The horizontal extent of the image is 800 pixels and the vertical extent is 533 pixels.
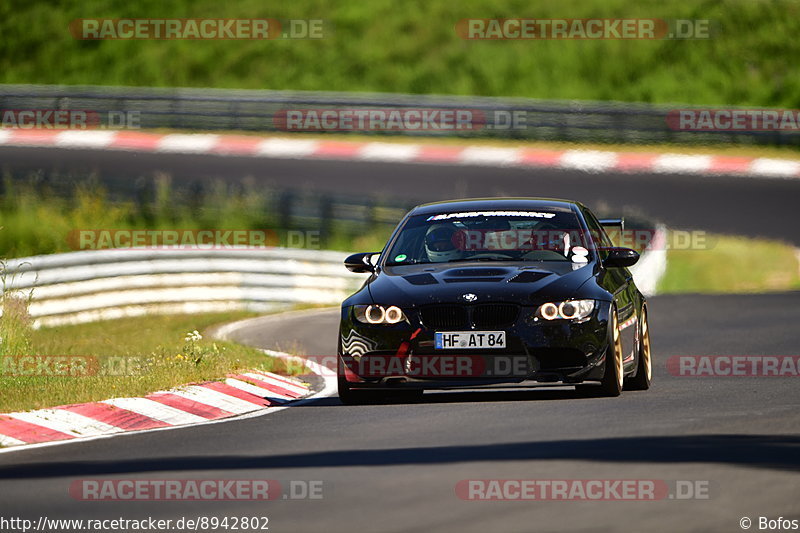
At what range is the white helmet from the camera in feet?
38.3

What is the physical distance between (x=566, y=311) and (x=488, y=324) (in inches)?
20.3

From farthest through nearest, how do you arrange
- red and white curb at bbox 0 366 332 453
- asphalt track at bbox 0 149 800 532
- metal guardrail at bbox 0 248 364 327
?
metal guardrail at bbox 0 248 364 327, red and white curb at bbox 0 366 332 453, asphalt track at bbox 0 149 800 532

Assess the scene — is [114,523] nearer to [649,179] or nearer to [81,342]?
[81,342]

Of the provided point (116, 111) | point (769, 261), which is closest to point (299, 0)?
point (116, 111)

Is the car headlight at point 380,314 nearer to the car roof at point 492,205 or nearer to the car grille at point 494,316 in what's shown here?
the car grille at point 494,316

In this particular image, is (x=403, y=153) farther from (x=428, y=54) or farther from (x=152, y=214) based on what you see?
(x=428, y=54)

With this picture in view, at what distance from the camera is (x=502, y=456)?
8.22 meters

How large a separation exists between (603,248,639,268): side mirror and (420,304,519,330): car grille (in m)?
1.34

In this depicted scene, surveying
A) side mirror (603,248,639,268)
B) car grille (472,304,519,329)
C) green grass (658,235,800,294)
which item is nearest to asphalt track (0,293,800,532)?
car grille (472,304,519,329)

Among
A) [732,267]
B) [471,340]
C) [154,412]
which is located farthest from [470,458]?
[732,267]

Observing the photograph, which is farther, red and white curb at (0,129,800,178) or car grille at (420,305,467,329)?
red and white curb at (0,129,800,178)

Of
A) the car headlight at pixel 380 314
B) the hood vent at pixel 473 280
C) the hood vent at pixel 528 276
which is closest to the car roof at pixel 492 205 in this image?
the hood vent at pixel 528 276

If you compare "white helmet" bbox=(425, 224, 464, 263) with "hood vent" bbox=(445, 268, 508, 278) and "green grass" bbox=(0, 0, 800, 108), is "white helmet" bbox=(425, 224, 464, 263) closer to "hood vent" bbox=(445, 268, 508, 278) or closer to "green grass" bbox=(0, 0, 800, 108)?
"hood vent" bbox=(445, 268, 508, 278)

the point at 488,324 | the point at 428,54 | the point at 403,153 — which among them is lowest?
the point at 488,324
